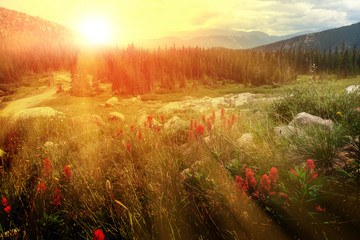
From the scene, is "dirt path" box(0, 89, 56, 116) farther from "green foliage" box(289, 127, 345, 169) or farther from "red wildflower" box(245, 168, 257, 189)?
"green foliage" box(289, 127, 345, 169)

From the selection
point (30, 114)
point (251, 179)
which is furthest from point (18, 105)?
point (251, 179)

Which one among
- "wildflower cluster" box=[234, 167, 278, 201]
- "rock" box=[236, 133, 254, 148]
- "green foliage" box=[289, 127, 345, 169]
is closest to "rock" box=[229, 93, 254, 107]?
"rock" box=[236, 133, 254, 148]

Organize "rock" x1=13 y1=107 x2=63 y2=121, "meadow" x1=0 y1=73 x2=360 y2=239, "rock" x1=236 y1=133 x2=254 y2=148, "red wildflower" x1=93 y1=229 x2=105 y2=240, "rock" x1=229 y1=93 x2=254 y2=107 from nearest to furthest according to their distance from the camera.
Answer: "red wildflower" x1=93 y1=229 x2=105 y2=240 → "meadow" x1=0 y1=73 x2=360 y2=239 → "rock" x1=236 y1=133 x2=254 y2=148 → "rock" x1=13 y1=107 x2=63 y2=121 → "rock" x1=229 y1=93 x2=254 y2=107

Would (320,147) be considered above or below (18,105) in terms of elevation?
above

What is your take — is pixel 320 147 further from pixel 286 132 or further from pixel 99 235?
pixel 99 235

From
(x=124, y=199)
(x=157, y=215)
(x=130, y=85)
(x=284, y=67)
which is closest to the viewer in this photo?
(x=157, y=215)

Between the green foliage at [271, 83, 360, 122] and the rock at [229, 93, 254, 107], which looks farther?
the rock at [229, 93, 254, 107]

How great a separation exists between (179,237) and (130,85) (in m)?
44.6

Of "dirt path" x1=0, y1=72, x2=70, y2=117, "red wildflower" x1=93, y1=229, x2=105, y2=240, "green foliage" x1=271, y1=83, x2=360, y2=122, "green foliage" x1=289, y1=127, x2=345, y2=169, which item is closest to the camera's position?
"red wildflower" x1=93, y1=229, x2=105, y2=240

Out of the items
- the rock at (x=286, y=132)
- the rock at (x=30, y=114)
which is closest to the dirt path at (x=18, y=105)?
the rock at (x=30, y=114)

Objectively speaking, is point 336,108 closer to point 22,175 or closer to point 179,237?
point 179,237

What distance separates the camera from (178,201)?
2.31 metres

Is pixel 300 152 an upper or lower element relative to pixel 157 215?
upper

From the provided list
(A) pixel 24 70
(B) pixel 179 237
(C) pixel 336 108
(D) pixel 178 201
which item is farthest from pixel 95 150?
(A) pixel 24 70
